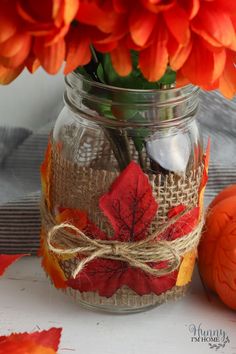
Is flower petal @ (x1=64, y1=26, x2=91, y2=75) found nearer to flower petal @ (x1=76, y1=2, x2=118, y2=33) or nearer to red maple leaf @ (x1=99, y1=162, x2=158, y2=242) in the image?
flower petal @ (x1=76, y1=2, x2=118, y2=33)

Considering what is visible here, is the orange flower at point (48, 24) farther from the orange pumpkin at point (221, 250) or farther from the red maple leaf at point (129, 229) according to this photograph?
the orange pumpkin at point (221, 250)

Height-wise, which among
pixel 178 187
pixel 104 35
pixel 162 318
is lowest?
pixel 162 318

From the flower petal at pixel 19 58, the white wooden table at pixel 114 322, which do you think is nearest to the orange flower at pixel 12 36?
the flower petal at pixel 19 58

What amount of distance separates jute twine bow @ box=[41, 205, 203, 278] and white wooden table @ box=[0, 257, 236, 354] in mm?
58

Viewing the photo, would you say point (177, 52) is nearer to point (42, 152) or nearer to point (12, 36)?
point (12, 36)

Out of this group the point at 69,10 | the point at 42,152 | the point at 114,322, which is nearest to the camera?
the point at 69,10

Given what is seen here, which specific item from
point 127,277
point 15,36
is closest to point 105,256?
point 127,277

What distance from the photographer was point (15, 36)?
371 mm

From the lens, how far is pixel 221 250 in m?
0.60

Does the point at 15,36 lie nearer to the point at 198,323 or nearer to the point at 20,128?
the point at 198,323

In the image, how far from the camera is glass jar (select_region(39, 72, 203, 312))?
54cm

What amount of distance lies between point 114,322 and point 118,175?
0.14 m

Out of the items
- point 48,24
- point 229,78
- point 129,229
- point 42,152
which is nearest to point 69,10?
point 48,24

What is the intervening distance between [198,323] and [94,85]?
23 cm
